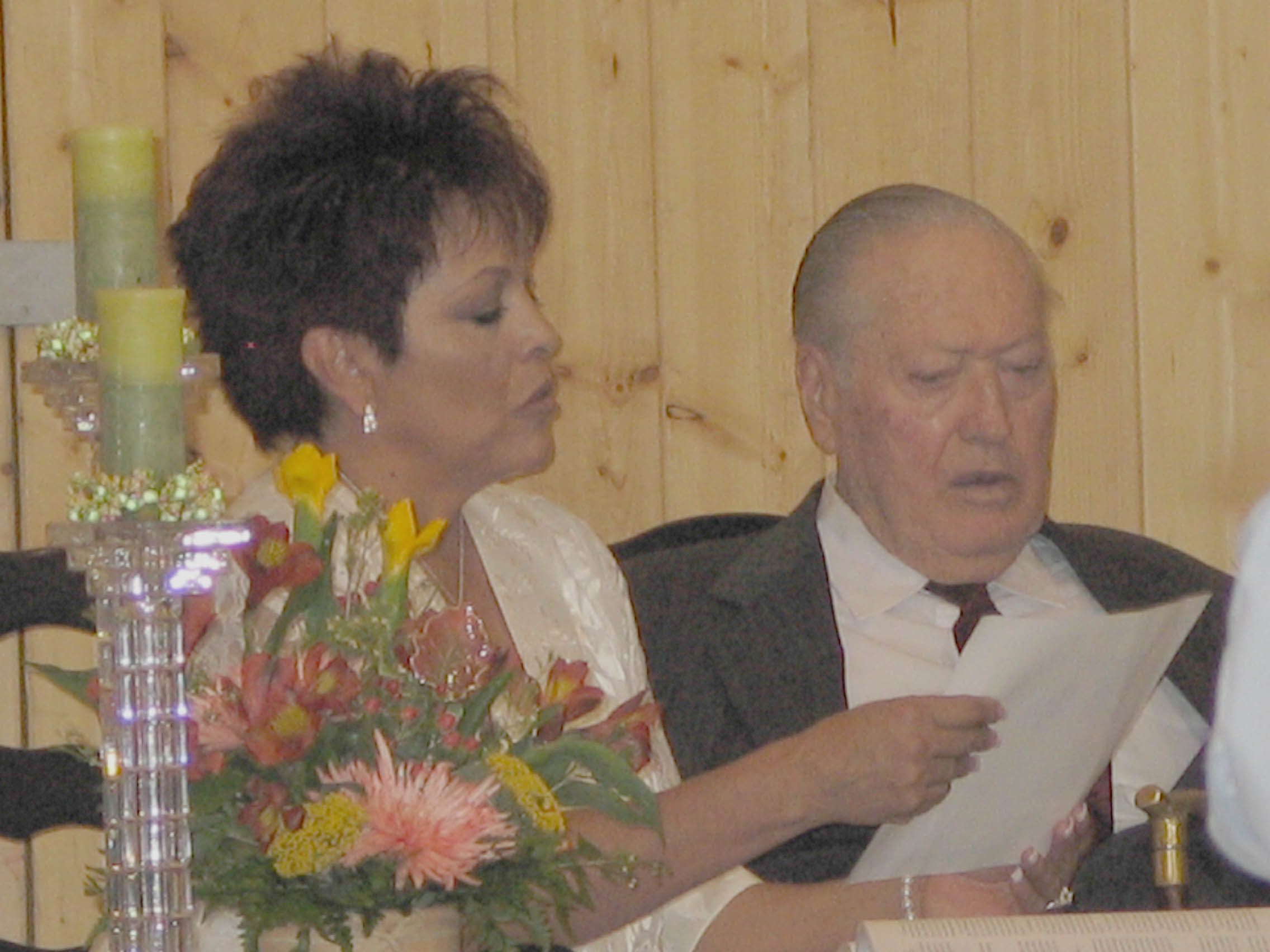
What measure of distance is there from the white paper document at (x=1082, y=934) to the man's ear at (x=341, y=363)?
2.93 feet

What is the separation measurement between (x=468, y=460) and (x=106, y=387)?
815 millimetres

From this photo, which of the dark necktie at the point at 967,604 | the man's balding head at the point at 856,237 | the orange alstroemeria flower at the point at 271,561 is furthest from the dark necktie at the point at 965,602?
the orange alstroemeria flower at the point at 271,561

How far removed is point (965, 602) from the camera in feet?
7.14

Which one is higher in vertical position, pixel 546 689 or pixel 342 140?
pixel 342 140

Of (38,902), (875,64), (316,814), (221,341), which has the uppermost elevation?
(875,64)

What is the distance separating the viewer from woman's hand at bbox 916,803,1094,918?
1.71 meters

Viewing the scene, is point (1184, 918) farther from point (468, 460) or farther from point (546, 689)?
point (468, 460)

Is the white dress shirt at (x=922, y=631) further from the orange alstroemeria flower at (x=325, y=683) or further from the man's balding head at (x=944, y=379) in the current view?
the orange alstroemeria flower at (x=325, y=683)

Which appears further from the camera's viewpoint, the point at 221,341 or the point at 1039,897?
the point at 221,341

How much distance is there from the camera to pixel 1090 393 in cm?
250

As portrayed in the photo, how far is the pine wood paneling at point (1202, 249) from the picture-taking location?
249 centimetres

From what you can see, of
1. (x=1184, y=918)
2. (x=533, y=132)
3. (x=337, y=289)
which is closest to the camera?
(x=1184, y=918)

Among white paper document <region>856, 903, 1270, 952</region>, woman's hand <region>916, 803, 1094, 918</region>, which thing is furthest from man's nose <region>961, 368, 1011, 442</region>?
white paper document <region>856, 903, 1270, 952</region>

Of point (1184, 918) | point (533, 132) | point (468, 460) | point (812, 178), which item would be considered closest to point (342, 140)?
point (468, 460)
